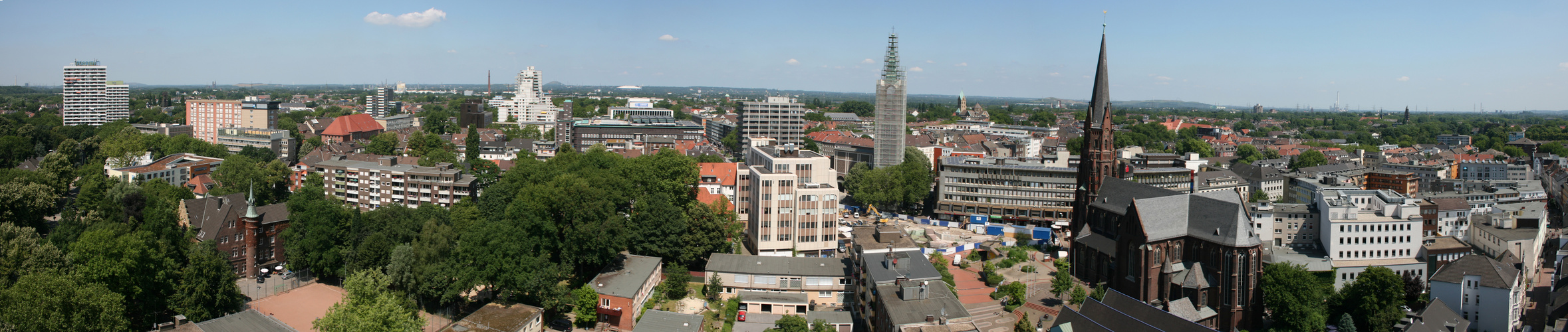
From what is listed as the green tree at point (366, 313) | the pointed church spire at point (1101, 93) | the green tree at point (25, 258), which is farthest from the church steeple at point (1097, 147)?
the green tree at point (25, 258)

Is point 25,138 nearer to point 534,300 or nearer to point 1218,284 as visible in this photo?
point 534,300

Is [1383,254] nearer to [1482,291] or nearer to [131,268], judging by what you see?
[1482,291]

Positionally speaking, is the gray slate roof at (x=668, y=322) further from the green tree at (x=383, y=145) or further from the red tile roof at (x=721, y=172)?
the green tree at (x=383, y=145)

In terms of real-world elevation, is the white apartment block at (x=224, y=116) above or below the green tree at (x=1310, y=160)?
above

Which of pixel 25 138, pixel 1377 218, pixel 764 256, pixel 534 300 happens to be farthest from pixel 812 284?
pixel 25 138

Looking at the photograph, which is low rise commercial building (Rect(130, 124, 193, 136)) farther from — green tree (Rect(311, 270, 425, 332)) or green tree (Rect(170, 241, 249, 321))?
green tree (Rect(311, 270, 425, 332))

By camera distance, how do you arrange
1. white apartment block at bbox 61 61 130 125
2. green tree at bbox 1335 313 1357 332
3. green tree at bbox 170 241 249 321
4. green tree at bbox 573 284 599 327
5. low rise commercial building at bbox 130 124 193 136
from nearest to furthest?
green tree at bbox 170 241 249 321
green tree at bbox 1335 313 1357 332
green tree at bbox 573 284 599 327
low rise commercial building at bbox 130 124 193 136
white apartment block at bbox 61 61 130 125

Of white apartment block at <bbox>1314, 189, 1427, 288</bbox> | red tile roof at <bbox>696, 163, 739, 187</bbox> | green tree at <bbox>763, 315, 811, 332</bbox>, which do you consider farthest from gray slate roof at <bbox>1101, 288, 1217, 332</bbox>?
red tile roof at <bbox>696, 163, 739, 187</bbox>
